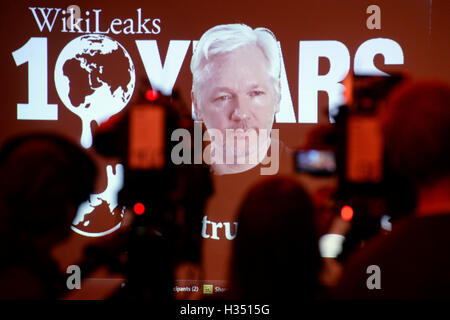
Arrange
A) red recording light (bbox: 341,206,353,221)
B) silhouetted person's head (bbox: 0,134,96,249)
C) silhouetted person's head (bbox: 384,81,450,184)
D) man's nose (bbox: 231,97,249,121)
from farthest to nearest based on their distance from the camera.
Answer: man's nose (bbox: 231,97,249,121)
red recording light (bbox: 341,206,353,221)
silhouetted person's head (bbox: 0,134,96,249)
silhouetted person's head (bbox: 384,81,450,184)

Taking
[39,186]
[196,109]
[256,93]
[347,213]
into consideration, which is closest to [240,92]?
[256,93]

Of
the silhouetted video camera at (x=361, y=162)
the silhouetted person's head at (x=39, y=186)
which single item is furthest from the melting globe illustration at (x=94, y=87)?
the silhouetted video camera at (x=361, y=162)

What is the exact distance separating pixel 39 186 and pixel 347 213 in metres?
0.79

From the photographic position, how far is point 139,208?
1.10 meters

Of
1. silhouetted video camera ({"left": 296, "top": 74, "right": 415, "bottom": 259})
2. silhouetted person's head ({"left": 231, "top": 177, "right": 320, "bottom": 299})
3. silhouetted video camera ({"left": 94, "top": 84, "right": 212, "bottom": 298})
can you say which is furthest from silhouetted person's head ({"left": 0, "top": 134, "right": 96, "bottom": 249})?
silhouetted video camera ({"left": 296, "top": 74, "right": 415, "bottom": 259})

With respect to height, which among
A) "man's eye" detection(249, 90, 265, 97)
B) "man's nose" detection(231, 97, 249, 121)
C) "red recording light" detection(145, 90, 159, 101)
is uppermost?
"man's eye" detection(249, 90, 265, 97)

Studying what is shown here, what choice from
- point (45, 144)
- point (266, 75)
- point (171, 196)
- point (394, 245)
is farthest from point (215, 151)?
point (394, 245)

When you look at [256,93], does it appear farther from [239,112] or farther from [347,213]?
[347,213]

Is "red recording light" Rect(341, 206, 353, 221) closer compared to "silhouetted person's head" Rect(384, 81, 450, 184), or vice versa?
"silhouetted person's head" Rect(384, 81, 450, 184)

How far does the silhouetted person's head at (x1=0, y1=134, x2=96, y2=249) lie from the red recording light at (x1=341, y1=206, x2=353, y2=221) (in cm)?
68

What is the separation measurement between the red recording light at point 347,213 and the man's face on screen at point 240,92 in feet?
5.72

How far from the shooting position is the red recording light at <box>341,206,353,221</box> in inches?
42.4

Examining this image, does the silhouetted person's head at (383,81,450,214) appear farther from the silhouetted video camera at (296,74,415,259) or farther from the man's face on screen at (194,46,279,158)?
the man's face on screen at (194,46,279,158)

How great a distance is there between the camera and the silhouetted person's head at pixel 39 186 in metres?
0.93
